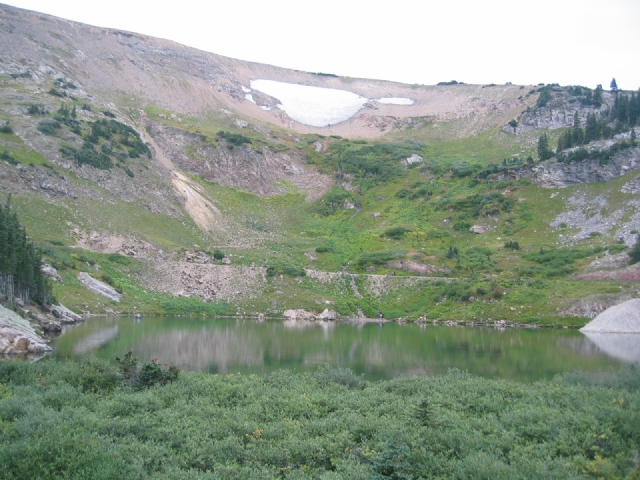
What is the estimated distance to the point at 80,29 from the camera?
131125mm

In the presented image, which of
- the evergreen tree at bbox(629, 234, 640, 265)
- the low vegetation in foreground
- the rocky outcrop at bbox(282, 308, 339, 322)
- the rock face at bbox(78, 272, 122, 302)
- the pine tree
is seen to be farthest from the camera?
the pine tree

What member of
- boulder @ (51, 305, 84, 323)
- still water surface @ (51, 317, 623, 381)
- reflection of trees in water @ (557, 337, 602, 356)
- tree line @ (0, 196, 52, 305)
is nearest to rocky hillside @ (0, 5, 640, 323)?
boulder @ (51, 305, 84, 323)

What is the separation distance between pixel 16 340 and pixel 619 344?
153 feet

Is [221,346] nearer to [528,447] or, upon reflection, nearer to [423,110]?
[528,447]

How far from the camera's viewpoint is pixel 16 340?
31.1 m

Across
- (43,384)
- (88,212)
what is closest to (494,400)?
(43,384)

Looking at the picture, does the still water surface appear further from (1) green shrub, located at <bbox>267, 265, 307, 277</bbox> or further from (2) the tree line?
(1) green shrub, located at <bbox>267, 265, 307, 277</bbox>

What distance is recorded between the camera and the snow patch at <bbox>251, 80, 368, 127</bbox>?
554 feet

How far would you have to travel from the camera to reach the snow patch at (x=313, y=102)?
554ft

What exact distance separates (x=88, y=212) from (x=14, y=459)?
230ft

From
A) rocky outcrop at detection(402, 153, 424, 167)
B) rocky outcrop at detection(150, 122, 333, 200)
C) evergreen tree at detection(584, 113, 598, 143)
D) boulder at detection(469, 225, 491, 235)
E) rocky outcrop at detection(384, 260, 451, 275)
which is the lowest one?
rocky outcrop at detection(384, 260, 451, 275)

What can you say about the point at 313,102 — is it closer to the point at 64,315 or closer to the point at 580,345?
the point at 64,315

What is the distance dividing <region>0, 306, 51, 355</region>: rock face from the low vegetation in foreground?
1158 centimetres

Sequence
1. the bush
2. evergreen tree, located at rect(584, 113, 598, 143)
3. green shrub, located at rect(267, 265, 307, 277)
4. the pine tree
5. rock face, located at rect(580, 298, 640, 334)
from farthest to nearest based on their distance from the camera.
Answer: evergreen tree, located at rect(584, 113, 598, 143) < the pine tree < green shrub, located at rect(267, 265, 307, 277) < rock face, located at rect(580, 298, 640, 334) < the bush
